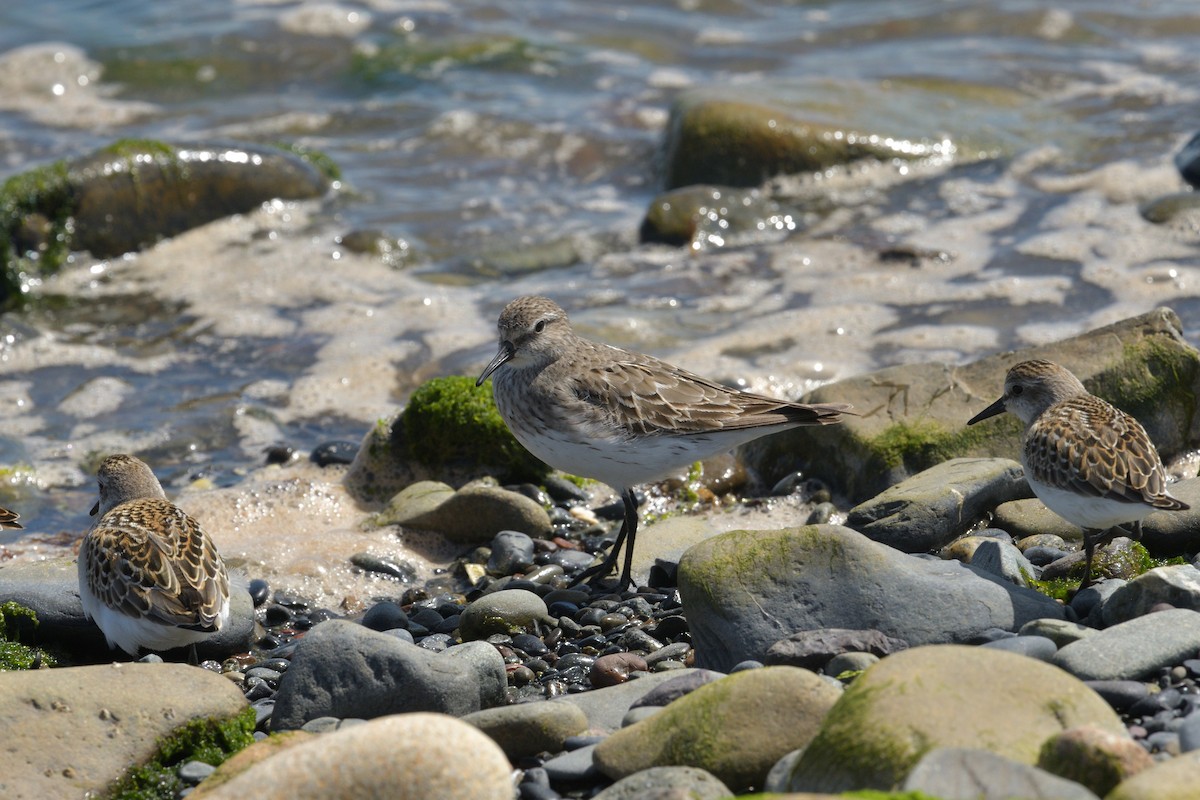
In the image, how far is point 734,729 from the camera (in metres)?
4.31

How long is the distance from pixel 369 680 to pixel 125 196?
9.57 metres

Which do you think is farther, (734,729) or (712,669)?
(712,669)

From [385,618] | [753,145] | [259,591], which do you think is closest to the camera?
[385,618]

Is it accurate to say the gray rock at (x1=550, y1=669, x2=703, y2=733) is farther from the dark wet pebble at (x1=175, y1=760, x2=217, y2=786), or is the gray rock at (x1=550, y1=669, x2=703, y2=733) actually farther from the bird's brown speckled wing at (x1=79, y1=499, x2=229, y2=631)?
the bird's brown speckled wing at (x1=79, y1=499, x2=229, y2=631)

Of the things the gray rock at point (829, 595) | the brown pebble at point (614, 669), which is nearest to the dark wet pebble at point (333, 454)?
the brown pebble at point (614, 669)

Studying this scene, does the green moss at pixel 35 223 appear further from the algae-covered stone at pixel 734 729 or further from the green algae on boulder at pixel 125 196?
the algae-covered stone at pixel 734 729

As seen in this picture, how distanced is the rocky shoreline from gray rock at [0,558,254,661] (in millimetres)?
14

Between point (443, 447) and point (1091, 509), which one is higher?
point (1091, 509)

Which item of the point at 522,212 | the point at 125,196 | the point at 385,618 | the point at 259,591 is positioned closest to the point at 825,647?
the point at 385,618

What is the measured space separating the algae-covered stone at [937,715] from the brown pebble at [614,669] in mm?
1543

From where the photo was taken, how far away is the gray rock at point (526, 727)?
15.4 ft

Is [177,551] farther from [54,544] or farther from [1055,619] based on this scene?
[1055,619]

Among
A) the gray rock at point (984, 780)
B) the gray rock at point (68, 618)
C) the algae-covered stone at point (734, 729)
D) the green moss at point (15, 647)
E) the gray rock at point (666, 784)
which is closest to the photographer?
the gray rock at point (984, 780)

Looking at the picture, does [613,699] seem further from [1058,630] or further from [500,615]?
[1058,630]
